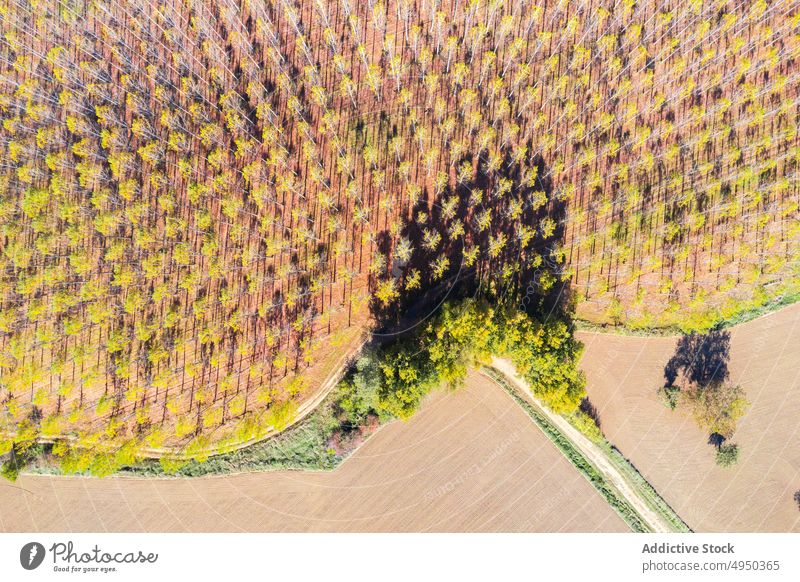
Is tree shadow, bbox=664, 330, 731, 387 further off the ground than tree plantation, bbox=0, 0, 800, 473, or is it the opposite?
tree plantation, bbox=0, 0, 800, 473

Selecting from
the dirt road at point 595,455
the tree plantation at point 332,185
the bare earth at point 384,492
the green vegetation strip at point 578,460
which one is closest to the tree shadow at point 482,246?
the tree plantation at point 332,185

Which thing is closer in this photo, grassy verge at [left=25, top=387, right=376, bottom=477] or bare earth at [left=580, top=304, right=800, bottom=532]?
grassy verge at [left=25, top=387, right=376, bottom=477]

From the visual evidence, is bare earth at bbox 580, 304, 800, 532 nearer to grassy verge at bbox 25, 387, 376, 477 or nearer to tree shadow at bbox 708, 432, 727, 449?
tree shadow at bbox 708, 432, 727, 449

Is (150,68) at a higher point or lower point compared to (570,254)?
higher

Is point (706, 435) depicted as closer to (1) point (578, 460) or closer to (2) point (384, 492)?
(1) point (578, 460)

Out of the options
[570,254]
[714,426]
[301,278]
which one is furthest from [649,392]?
[301,278]

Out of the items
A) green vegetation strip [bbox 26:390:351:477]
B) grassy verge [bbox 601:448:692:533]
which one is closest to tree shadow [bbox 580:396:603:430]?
grassy verge [bbox 601:448:692:533]
